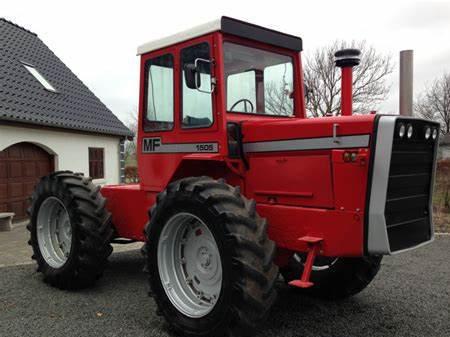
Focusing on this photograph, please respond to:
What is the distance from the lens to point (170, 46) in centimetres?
482

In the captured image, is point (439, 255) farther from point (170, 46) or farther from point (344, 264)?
point (170, 46)

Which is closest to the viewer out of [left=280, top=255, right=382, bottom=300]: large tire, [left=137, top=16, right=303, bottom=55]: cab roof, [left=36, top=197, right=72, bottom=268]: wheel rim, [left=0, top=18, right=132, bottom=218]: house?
[left=137, top=16, right=303, bottom=55]: cab roof

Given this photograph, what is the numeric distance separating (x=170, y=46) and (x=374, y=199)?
2583 millimetres

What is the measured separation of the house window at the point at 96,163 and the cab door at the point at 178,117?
977cm

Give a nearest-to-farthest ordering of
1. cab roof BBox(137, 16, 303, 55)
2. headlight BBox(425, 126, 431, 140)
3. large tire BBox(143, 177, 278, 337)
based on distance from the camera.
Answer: large tire BBox(143, 177, 278, 337) → headlight BBox(425, 126, 431, 140) → cab roof BBox(137, 16, 303, 55)

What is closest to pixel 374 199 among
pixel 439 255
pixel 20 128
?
pixel 439 255

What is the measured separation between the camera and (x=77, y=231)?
532cm

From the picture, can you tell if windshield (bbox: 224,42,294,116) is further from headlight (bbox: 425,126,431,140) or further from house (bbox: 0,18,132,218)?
house (bbox: 0,18,132,218)

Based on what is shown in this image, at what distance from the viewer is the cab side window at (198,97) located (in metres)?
4.43

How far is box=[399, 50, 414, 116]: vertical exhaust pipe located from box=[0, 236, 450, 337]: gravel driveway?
2028 millimetres

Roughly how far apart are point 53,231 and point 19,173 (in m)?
6.42

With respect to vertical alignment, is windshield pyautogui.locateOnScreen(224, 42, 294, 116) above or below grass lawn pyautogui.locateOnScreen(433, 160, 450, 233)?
above

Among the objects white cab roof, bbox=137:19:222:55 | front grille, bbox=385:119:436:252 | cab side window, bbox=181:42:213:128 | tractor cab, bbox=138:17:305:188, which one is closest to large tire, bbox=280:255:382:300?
front grille, bbox=385:119:436:252

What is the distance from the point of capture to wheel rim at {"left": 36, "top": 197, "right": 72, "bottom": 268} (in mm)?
5972
